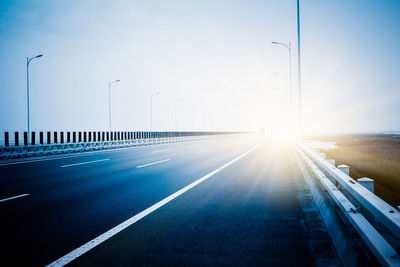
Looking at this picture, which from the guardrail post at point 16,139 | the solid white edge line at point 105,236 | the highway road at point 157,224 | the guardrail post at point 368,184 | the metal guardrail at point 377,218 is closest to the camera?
the metal guardrail at point 377,218

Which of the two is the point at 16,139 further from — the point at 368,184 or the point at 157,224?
the point at 368,184

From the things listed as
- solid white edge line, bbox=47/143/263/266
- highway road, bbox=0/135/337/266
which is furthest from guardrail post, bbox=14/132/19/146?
solid white edge line, bbox=47/143/263/266

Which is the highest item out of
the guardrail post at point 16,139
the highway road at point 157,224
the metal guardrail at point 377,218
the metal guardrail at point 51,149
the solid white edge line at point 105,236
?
the guardrail post at point 16,139

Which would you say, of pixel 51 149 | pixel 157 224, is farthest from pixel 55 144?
pixel 157 224

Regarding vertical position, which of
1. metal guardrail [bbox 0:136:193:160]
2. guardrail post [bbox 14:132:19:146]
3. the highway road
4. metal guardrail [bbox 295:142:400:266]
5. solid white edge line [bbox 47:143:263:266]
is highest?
guardrail post [bbox 14:132:19:146]

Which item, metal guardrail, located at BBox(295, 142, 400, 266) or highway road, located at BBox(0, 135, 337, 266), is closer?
metal guardrail, located at BBox(295, 142, 400, 266)

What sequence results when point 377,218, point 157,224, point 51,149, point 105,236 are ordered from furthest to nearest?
point 51,149
point 157,224
point 105,236
point 377,218

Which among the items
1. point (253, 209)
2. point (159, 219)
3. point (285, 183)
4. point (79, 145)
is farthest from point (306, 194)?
point (79, 145)

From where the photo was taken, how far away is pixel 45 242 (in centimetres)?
402

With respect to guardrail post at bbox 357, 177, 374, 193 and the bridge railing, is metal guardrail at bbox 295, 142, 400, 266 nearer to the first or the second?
guardrail post at bbox 357, 177, 374, 193

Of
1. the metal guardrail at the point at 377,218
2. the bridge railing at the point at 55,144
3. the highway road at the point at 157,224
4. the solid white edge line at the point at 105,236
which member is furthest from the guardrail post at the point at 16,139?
the metal guardrail at the point at 377,218

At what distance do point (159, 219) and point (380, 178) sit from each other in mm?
8861

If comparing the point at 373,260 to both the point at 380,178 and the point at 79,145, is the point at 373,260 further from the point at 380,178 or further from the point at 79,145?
the point at 79,145

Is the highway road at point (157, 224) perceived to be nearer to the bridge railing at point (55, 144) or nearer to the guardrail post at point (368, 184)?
the guardrail post at point (368, 184)
